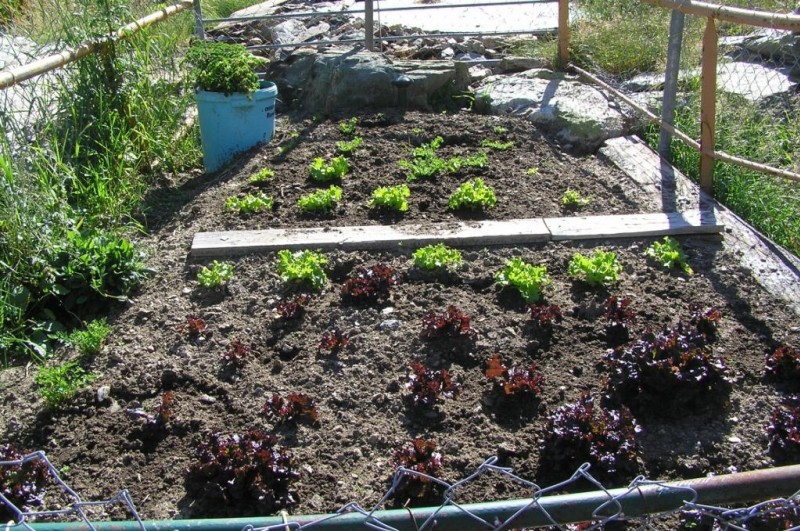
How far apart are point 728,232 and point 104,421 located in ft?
13.9

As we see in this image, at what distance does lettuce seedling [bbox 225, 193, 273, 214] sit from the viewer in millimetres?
6137

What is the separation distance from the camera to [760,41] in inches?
330

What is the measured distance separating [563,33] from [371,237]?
4537mm

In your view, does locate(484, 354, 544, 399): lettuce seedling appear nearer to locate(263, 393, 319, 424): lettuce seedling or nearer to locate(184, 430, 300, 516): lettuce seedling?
locate(263, 393, 319, 424): lettuce seedling

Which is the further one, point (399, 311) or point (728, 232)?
point (728, 232)

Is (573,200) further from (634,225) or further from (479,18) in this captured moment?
(479,18)

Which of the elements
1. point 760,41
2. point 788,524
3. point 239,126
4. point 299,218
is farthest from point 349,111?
point 788,524

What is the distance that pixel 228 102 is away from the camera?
23.4ft

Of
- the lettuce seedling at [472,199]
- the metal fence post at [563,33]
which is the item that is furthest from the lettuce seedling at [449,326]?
the metal fence post at [563,33]

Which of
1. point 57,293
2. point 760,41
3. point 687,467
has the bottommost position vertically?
point 687,467

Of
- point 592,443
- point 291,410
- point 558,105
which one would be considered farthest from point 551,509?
point 558,105

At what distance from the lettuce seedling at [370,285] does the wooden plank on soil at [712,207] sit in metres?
2.32

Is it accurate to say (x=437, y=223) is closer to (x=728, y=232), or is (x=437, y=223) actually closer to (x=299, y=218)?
(x=299, y=218)

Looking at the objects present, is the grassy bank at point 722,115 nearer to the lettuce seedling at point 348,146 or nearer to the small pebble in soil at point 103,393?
the lettuce seedling at point 348,146
